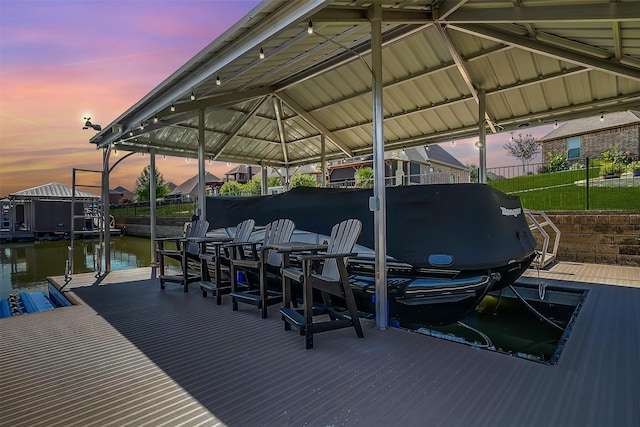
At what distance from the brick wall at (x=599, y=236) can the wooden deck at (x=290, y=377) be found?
4.17 meters

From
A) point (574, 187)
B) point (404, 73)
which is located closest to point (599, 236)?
point (404, 73)

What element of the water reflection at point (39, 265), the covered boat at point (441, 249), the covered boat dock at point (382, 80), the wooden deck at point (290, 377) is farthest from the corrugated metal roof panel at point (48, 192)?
the covered boat at point (441, 249)

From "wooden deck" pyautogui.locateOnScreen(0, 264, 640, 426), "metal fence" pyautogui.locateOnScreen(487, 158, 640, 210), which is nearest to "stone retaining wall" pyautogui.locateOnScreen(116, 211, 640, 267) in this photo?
"metal fence" pyautogui.locateOnScreen(487, 158, 640, 210)

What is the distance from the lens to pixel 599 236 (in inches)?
287

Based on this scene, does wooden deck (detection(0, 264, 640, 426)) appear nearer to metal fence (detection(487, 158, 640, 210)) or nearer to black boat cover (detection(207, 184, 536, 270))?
black boat cover (detection(207, 184, 536, 270))

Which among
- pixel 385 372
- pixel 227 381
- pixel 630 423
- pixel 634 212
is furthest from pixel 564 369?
pixel 634 212

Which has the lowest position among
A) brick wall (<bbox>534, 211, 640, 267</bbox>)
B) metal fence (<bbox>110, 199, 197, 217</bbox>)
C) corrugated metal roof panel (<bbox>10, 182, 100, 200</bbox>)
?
brick wall (<bbox>534, 211, 640, 267</bbox>)

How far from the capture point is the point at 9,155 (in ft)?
46.9

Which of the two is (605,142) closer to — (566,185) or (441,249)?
(566,185)

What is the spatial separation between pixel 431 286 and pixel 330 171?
20595 mm

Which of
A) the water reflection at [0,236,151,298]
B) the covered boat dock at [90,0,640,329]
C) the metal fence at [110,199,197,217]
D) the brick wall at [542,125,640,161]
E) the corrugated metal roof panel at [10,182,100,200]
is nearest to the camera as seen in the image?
the covered boat dock at [90,0,640,329]

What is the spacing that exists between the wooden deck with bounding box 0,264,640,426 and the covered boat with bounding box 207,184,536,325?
0.50 metres

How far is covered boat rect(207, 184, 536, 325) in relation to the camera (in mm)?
3424

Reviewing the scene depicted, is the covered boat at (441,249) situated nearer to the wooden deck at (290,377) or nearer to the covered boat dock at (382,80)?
the covered boat dock at (382,80)
